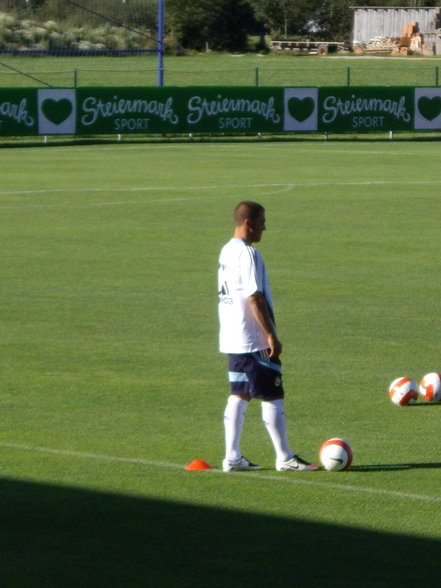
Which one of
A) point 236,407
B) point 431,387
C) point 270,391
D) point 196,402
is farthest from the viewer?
point 431,387

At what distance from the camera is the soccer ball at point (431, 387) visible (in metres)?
11.0

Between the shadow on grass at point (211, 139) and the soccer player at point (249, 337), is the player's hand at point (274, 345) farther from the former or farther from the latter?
the shadow on grass at point (211, 139)

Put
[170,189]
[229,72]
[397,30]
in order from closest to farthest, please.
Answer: [170,189], [229,72], [397,30]

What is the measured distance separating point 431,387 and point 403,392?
0.35 m

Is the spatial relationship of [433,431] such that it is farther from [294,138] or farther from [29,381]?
[294,138]

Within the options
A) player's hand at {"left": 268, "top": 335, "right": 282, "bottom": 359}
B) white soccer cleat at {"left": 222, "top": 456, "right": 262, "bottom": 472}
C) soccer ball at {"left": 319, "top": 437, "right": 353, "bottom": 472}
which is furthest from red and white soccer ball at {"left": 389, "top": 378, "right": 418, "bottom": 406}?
player's hand at {"left": 268, "top": 335, "right": 282, "bottom": 359}

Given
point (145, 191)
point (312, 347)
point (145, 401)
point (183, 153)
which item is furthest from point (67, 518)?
point (183, 153)

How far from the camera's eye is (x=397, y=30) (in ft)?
331

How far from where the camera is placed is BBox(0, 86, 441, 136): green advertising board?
41.9m

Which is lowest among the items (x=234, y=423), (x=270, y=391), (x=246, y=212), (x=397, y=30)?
(x=234, y=423)

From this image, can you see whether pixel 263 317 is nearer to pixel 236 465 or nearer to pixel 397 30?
pixel 236 465

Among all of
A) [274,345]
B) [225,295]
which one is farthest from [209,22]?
[274,345]

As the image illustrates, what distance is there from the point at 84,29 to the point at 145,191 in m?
28.6

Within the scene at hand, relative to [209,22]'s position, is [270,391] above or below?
below
